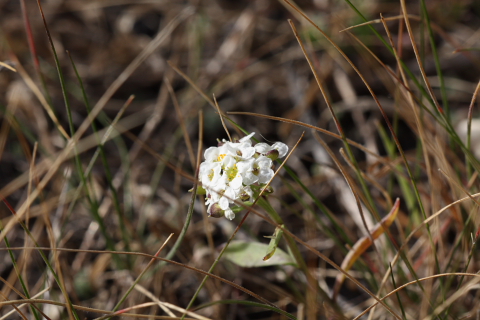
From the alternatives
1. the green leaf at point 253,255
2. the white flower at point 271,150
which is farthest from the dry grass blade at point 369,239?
the white flower at point 271,150

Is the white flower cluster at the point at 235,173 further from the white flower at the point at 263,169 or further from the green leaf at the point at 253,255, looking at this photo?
the green leaf at the point at 253,255

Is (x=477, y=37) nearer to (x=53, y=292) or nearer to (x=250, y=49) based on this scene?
(x=250, y=49)

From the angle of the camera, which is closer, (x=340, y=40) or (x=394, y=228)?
(x=394, y=228)

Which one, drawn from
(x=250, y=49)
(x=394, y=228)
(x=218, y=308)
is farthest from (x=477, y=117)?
(x=218, y=308)

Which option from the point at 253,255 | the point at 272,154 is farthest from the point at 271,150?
the point at 253,255

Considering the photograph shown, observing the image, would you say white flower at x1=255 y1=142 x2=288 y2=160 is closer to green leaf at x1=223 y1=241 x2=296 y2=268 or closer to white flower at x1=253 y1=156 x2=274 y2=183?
white flower at x1=253 y1=156 x2=274 y2=183

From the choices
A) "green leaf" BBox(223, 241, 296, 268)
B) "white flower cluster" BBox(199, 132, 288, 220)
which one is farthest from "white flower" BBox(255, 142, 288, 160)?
"green leaf" BBox(223, 241, 296, 268)

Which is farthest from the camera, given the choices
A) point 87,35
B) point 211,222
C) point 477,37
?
point 87,35

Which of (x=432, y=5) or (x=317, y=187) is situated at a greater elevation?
(x=432, y=5)
